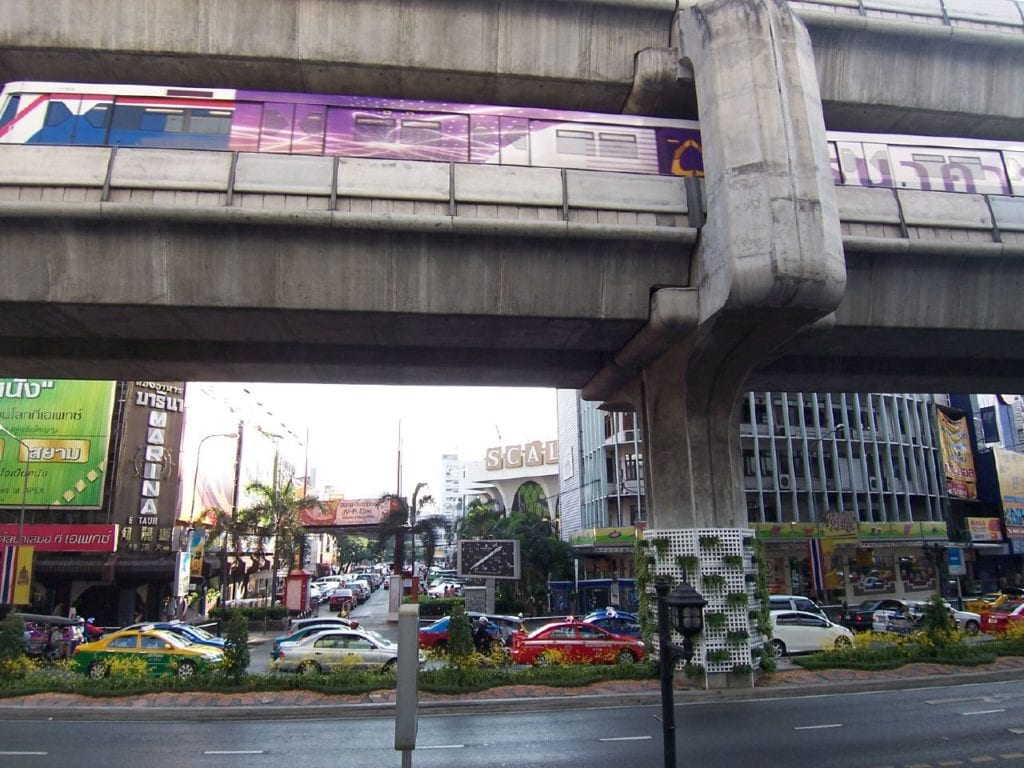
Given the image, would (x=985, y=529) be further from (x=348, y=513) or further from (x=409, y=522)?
(x=348, y=513)

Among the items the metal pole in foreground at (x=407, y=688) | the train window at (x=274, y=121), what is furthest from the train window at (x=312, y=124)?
the metal pole in foreground at (x=407, y=688)

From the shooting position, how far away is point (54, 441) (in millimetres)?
37406

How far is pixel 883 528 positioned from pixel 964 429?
47.7ft

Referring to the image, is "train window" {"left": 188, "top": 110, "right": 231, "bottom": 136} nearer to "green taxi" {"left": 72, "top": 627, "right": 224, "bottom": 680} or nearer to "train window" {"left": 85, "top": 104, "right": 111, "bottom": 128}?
"train window" {"left": 85, "top": 104, "right": 111, "bottom": 128}

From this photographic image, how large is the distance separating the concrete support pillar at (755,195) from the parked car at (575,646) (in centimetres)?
840

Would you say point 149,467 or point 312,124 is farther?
point 149,467

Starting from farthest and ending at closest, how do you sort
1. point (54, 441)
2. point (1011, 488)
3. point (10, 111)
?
point (1011, 488), point (54, 441), point (10, 111)

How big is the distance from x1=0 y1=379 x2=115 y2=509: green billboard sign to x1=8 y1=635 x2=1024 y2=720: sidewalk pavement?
82.6ft

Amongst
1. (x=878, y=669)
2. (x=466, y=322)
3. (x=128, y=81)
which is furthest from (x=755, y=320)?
(x=128, y=81)

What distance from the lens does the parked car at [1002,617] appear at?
88.5ft

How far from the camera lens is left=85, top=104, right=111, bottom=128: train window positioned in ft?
44.8

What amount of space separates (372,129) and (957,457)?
54.6m

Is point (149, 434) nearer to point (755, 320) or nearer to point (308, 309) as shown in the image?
point (308, 309)

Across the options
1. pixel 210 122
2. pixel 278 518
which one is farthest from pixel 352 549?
pixel 210 122
